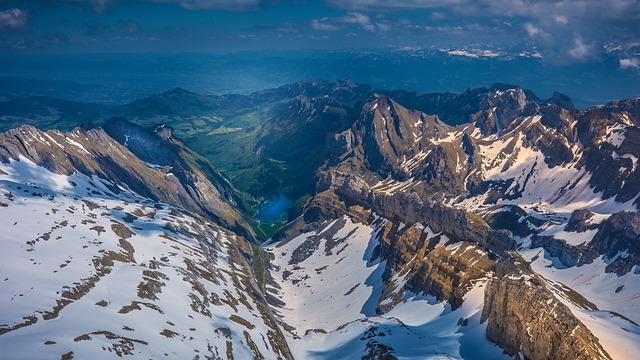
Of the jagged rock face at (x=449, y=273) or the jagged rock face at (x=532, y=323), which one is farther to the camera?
the jagged rock face at (x=449, y=273)

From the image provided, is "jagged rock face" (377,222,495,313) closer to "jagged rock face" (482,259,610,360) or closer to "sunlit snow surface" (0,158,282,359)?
"jagged rock face" (482,259,610,360)

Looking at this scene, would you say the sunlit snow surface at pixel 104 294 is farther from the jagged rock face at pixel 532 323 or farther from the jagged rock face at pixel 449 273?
the jagged rock face at pixel 532 323

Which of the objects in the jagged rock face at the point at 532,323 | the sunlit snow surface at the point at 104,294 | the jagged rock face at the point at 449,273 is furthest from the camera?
the jagged rock face at the point at 449,273

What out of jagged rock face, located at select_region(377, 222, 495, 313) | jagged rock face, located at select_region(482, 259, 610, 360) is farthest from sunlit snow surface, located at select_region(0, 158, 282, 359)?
jagged rock face, located at select_region(482, 259, 610, 360)

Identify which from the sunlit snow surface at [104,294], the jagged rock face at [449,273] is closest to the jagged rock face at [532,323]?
the jagged rock face at [449,273]

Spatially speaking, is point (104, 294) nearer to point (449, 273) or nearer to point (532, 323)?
point (532, 323)

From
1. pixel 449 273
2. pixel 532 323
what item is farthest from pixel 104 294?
pixel 449 273

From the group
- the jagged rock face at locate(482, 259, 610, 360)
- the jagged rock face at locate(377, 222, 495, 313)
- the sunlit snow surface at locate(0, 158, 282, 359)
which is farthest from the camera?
the jagged rock face at locate(377, 222, 495, 313)
